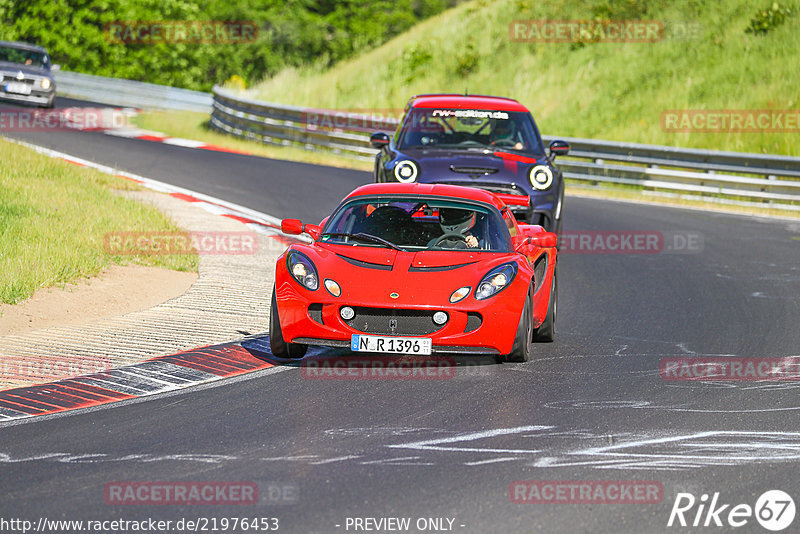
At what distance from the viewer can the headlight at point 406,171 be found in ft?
45.1

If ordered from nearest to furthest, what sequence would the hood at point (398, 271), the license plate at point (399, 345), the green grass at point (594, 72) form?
the license plate at point (399, 345) → the hood at point (398, 271) → the green grass at point (594, 72)

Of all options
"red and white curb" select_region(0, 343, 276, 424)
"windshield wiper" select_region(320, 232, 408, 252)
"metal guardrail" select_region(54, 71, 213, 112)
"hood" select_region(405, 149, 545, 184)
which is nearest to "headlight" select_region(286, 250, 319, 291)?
"windshield wiper" select_region(320, 232, 408, 252)

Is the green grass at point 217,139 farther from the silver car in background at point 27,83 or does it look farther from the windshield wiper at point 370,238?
the windshield wiper at point 370,238

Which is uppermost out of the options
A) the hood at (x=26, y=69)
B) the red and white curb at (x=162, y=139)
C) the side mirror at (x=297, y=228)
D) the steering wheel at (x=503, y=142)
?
the steering wheel at (x=503, y=142)

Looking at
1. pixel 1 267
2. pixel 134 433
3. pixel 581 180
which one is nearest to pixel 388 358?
pixel 134 433

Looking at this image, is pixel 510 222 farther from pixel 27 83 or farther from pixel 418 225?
pixel 27 83

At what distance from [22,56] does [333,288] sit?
2590 centimetres

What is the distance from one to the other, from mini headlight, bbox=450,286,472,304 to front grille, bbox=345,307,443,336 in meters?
0.19

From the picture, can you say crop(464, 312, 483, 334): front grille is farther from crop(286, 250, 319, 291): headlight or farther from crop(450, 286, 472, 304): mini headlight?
crop(286, 250, 319, 291): headlight

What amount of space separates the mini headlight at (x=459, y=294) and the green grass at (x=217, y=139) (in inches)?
671

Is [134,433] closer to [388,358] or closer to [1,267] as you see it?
[388,358]

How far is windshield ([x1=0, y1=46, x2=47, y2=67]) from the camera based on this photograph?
31.7m

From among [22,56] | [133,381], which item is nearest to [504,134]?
[133,381]

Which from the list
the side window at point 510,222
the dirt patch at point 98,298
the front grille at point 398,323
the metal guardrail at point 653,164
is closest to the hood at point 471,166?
the dirt patch at point 98,298
